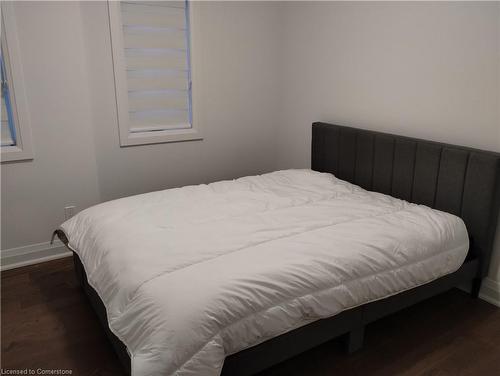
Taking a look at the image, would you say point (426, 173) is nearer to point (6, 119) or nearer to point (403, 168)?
point (403, 168)

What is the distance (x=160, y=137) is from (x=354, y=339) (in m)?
2.24

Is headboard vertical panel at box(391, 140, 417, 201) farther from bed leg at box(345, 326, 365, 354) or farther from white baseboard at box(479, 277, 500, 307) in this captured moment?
bed leg at box(345, 326, 365, 354)

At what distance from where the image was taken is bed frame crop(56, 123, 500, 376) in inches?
73.5

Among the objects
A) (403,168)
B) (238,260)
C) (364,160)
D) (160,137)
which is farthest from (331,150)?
(238,260)

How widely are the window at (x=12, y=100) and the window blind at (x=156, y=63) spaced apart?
2.60ft

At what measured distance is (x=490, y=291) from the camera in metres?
2.60

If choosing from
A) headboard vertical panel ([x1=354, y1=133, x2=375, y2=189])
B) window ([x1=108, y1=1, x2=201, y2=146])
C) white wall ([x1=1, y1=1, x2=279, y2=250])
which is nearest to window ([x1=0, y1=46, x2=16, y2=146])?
white wall ([x1=1, y1=1, x2=279, y2=250])

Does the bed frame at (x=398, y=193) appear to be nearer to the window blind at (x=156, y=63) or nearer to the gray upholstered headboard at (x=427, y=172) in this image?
the gray upholstered headboard at (x=427, y=172)

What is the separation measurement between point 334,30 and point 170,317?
270 centimetres

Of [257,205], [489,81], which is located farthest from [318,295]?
[489,81]

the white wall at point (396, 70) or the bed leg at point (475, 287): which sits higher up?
the white wall at point (396, 70)

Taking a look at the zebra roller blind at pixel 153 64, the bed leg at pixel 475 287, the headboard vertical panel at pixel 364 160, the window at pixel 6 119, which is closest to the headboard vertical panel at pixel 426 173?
the headboard vertical panel at pixel 364 160

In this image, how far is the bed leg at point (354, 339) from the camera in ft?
6.89

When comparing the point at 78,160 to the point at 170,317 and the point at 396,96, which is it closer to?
the point at 170,317
